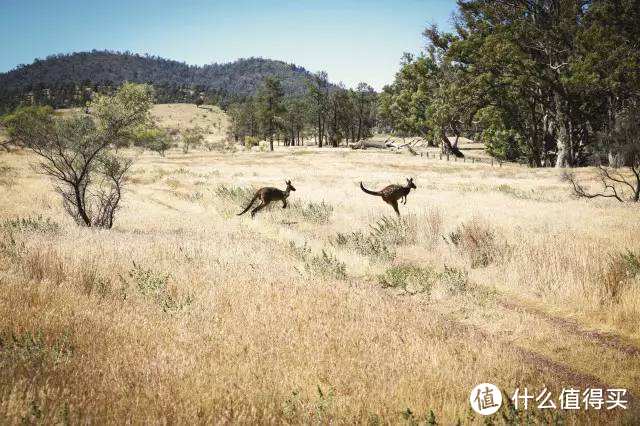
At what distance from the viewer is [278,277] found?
6762mm

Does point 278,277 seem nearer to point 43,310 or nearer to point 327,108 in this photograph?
point 43,310

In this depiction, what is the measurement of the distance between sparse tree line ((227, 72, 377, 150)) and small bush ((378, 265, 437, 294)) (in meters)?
71.3

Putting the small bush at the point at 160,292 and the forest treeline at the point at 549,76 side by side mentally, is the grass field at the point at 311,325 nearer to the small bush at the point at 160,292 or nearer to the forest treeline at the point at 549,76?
the small bush at the point at 160,292

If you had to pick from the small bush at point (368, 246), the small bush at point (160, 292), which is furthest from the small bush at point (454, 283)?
the small bush at point (160, 292)

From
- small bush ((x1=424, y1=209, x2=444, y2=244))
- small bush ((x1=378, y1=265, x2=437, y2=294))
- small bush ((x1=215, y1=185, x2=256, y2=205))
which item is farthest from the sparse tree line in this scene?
small bush ((x1=378, y1=265, x2=437, y2=294))

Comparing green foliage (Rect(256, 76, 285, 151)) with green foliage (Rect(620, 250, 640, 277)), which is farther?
green foliage (Rect(256, 76, 285, 151))

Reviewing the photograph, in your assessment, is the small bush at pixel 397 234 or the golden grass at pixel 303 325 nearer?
the golden grass at pixel 303 325

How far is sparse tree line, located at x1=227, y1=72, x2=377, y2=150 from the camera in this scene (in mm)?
77062

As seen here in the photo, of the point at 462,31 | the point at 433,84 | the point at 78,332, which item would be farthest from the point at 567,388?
the point at 433,84

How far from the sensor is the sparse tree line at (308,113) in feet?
253

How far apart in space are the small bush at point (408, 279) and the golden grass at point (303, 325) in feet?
0.17

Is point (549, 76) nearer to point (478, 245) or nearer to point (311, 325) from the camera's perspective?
point (478, 245)

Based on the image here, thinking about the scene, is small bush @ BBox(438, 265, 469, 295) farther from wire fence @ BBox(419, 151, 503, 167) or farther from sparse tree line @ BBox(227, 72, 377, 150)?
sparse tree line @ BBox(227, 72, 377, 150)

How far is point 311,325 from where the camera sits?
15.3ft
